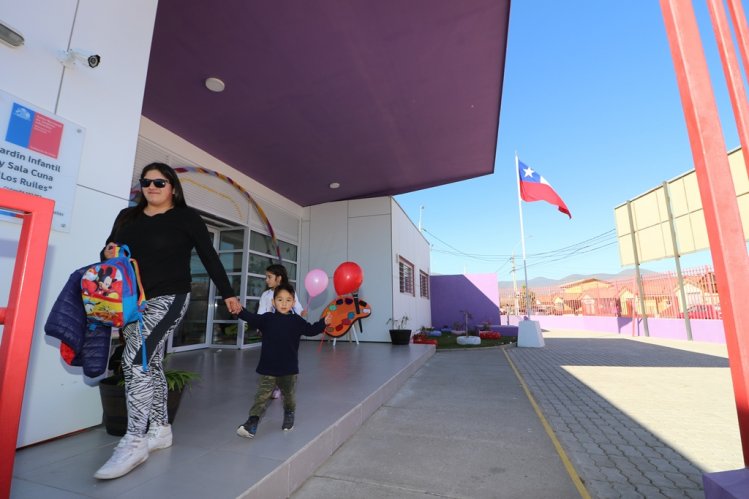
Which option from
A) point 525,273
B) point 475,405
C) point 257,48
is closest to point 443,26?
point 257,48

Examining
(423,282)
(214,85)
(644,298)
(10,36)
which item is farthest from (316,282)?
(644,298)

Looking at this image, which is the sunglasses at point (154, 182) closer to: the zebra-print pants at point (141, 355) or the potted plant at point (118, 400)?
the zebra-print pants at point (141, 355)

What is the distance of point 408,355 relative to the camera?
21.4ft

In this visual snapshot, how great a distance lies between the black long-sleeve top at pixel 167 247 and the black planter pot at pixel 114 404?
879mm

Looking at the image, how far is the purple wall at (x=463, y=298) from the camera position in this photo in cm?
1794

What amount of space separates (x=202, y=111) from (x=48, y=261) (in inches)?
155

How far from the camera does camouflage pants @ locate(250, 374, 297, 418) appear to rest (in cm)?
250

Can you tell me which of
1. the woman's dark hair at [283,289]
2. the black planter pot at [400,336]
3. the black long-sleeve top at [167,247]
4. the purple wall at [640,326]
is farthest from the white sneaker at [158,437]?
the purple wall at [640,326]

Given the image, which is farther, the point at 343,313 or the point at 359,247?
the point at 359,247

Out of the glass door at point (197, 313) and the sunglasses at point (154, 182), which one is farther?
the glass door at point (197, 313)

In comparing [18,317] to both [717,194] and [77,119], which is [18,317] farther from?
[717,194]

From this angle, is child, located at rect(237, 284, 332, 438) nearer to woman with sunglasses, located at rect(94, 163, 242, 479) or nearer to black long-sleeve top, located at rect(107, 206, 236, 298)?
woman with sunglasses, located at rect(94, 163, 242, 479)

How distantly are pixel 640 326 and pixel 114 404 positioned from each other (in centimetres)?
1685

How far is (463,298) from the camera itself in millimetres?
18188
